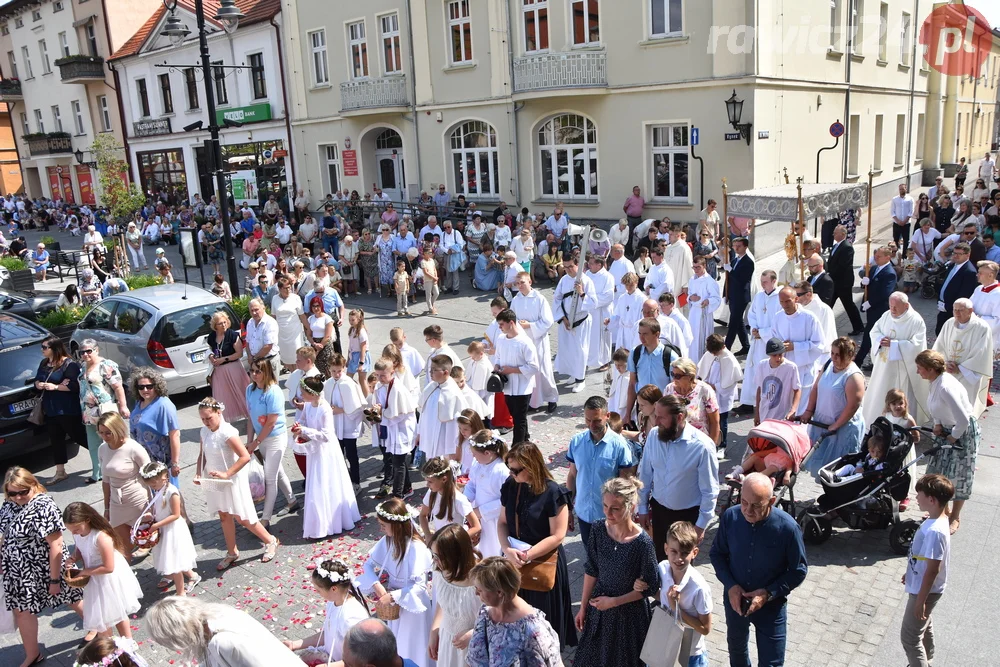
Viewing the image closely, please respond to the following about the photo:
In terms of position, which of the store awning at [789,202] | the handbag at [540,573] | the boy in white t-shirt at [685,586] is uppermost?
the store awning at [789,202]

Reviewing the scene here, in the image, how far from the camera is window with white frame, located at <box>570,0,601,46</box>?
65.3ft

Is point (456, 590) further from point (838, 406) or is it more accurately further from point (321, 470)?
point (838, 406)

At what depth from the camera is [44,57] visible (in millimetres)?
41625

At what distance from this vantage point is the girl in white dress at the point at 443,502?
5.19 meters

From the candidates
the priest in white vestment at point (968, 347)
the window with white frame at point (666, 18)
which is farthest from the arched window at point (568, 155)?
the priest in white vestment at point (968, 347)

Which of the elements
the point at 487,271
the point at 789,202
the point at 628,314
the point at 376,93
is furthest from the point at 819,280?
the point at 376,93

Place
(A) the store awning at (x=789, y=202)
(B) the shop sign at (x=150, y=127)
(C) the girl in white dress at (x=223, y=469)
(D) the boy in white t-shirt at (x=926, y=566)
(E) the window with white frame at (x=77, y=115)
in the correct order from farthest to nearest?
(E) the window with white frame at (x=77, y=115)
(B) the shop sign at (x=150, y=127)
(A) the store awning at (x=789, y=202)
(C) the girl in white dress at (x=223, y=469)
(D) the boy in white t-shirt at (x=926, y=566)

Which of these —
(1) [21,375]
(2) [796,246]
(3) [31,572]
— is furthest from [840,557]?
(1) [21,375]

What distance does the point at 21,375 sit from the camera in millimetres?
9516

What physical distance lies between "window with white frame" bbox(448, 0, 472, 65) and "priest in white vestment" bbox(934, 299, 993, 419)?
17.2m

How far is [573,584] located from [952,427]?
335 cm

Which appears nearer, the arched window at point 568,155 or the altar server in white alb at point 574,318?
the altar server in white alb at point 574,318

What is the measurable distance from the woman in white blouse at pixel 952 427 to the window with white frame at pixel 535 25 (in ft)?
54.0

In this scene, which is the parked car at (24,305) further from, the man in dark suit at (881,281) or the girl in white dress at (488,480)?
the man in dark suit at (881,281)
